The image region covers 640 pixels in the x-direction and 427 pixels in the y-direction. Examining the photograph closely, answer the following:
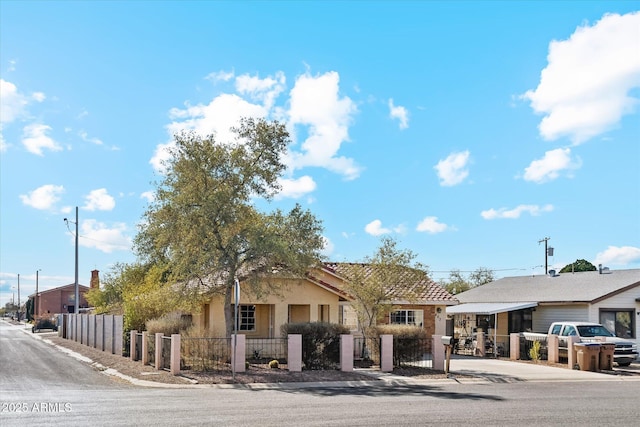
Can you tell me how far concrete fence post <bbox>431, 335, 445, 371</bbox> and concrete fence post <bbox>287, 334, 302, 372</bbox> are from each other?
4.73 meters

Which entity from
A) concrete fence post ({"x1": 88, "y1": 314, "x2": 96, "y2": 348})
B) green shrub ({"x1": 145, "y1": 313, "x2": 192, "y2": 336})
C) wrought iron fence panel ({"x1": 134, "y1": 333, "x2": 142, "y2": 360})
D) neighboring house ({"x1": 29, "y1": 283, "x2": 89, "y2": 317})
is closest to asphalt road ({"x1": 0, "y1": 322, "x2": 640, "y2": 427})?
green shrub ({"x1": 145, "y1": 313, "x2": 192, "y2": 336})

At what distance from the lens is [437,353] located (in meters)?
23.8

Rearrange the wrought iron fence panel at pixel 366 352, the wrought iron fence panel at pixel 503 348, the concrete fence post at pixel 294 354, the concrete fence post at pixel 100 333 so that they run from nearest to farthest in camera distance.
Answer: the concrete fence post at pixel 294 354 → the wrought iron fence panel at pixel 366 352 → the wrought iron fence panel at pixel 503 348 → the concrete fence post at pixel 100 333

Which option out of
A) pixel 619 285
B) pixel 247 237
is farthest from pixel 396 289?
pixel 619 285

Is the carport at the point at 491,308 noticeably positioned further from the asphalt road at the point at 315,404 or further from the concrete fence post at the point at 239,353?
the concrete fence post at the point at 239,353

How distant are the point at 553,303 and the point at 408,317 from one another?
22.7 feet

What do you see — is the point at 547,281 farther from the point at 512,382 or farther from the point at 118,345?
the point at 118,345

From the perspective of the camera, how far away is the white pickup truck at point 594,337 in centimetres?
2734

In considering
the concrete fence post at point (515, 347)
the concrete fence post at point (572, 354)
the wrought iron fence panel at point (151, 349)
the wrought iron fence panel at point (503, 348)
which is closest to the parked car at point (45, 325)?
the wrought iron fence panel at point (151, 349)

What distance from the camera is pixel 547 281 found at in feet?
128

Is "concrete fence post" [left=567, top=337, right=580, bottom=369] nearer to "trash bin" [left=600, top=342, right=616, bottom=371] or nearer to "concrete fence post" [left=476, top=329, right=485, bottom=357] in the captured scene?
"trash bin" [left=600, top=342, right=616, bottom=371]

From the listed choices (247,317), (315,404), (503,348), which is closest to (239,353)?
(315,404)

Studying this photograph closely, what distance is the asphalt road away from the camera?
43.5ft

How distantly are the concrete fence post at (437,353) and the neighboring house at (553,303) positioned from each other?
8.69m
